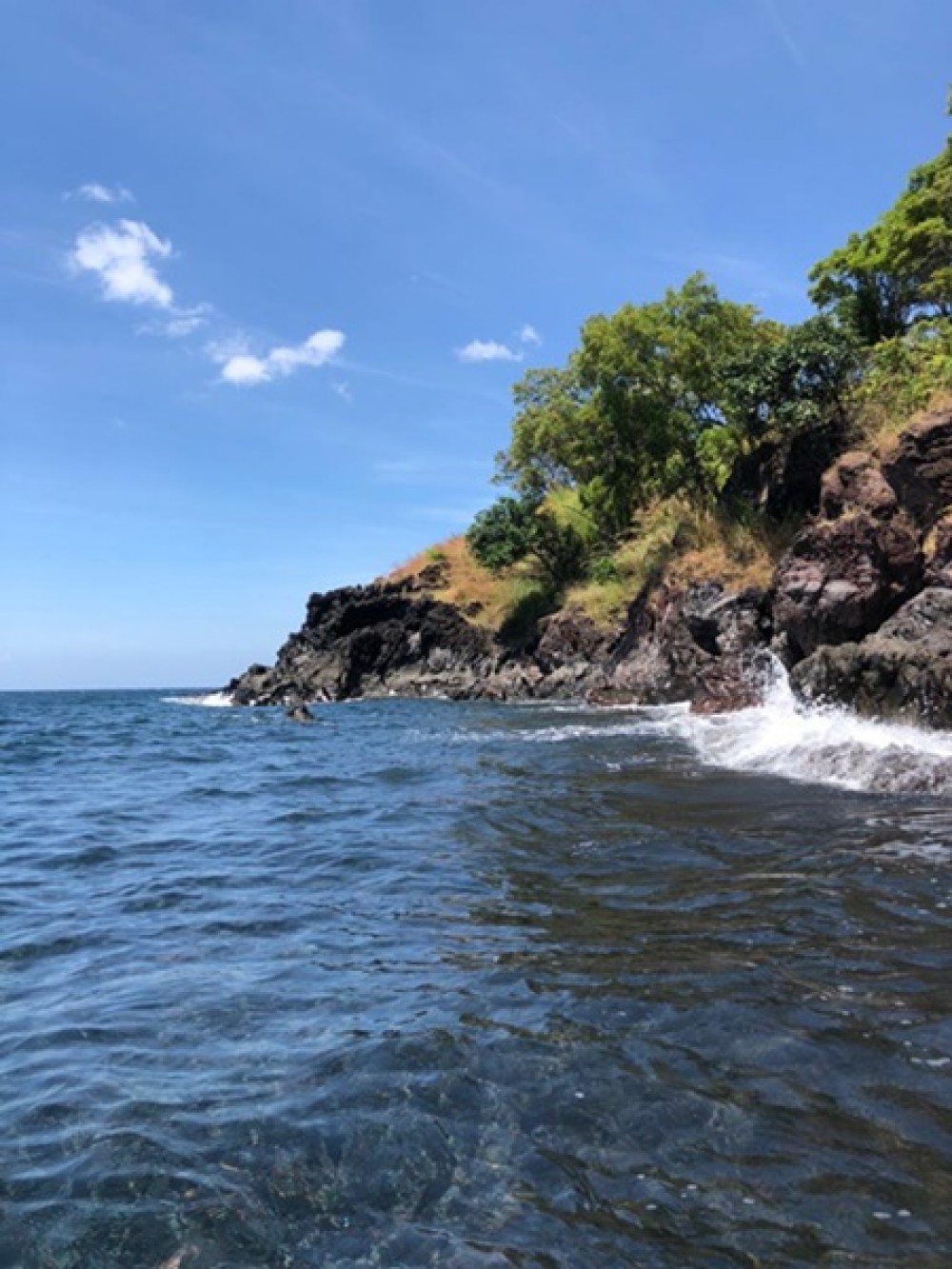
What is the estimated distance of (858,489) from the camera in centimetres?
2220

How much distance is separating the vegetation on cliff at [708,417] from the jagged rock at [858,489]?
258cm

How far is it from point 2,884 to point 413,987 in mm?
5327

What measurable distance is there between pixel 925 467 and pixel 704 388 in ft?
53.1

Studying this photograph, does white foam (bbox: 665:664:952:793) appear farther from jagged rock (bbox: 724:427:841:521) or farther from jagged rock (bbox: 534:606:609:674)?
jagged rock (bbox: 534:606:609:674)

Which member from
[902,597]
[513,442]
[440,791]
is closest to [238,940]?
[440,791]

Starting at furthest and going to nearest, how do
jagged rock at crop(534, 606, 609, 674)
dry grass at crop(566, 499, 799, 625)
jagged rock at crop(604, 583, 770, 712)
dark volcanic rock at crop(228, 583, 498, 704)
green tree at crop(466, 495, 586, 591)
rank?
dark volcanic rock at crop(228, 583, 498, 704) < green tree at crop(466, 495, 586, 591) < jagged rock at crop(534, 606, 609, 674) < dry grass at crop(566, 499, 799, 625) < jagged rock at crop(604, 583, 770, 712)

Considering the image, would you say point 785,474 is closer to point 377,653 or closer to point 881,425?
point 881,425

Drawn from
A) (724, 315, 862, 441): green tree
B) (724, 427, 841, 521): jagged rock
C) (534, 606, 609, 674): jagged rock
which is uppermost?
(724, 315, 862, 441): green tree

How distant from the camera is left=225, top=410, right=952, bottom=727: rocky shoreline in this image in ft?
50.8

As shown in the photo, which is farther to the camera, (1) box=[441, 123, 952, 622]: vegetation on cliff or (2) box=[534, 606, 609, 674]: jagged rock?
(2) box=[534, 606, 609, 674]: jagged rock

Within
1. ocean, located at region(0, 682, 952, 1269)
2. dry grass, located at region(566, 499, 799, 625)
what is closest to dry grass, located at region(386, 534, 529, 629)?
dry grass, located at region(566, 499, 799, 625)

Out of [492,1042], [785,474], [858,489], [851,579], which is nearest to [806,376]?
[785,474]

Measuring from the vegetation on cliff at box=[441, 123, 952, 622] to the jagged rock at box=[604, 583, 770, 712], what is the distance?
1552 millimetres

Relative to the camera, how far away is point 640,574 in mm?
41094
